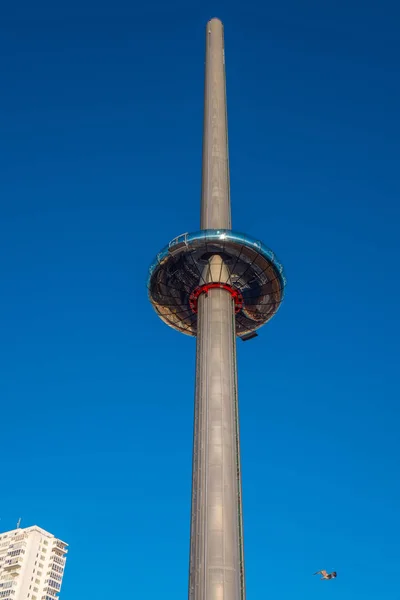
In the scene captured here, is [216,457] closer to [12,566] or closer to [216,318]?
[216,318]

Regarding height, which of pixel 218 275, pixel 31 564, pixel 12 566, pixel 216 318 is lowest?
pixel 216 318

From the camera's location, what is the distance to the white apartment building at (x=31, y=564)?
149 metres

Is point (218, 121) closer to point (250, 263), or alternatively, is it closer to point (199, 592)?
point (250, 263)

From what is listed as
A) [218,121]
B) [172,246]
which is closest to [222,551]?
[172,246]

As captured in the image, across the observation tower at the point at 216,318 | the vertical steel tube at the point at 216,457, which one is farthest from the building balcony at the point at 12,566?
the vertical steel tube at the point at 216,457

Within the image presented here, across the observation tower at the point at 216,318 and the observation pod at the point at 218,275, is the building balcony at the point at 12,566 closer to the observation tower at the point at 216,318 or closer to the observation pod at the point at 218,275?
the observation tower at the point at 216,318

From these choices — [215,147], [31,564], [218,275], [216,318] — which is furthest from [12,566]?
[216,318]

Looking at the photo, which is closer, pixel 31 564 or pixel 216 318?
pixel 216 318

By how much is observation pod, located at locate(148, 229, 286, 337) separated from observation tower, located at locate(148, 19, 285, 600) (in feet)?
0.28

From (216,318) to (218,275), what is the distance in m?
4.65

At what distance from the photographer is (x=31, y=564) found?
152750 millimetres

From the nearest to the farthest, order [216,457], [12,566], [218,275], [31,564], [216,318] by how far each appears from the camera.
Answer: [216,457], [216,318], [218,275], [12,566], [31,564]

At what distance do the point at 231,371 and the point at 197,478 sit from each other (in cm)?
883

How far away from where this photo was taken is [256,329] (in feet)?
208
